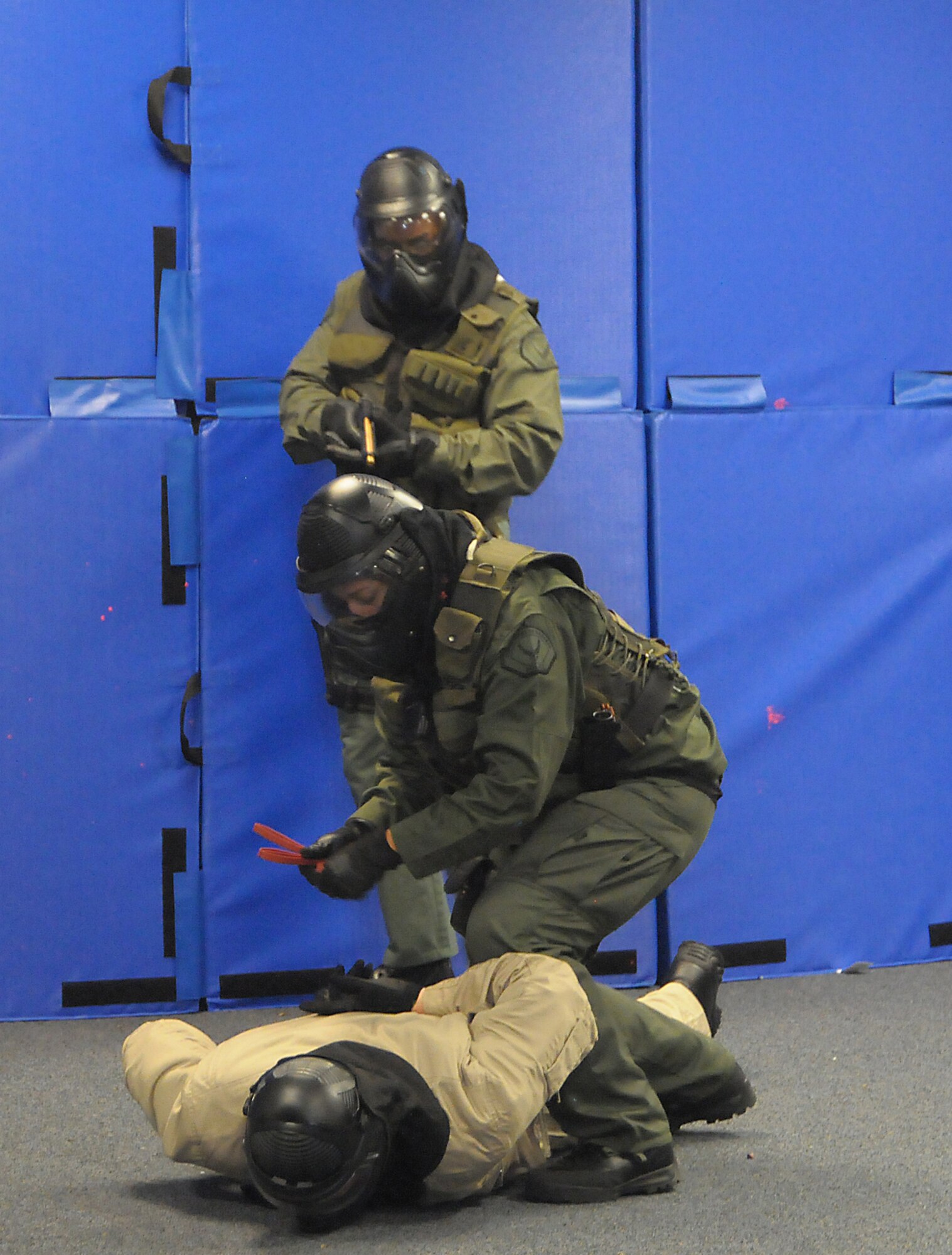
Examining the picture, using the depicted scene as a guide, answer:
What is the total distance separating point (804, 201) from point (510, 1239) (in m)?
2.37

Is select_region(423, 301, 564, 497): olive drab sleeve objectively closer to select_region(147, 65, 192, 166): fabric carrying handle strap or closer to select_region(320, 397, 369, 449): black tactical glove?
select_region(320, 397, 369, 449): black tactical glove

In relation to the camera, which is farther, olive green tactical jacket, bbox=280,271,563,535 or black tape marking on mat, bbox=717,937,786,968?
black tape marking on mat, bbox=717,937,786,968

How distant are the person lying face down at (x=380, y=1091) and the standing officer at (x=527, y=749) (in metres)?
0.11

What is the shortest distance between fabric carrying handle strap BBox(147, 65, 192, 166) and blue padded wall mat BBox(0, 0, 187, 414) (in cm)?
2

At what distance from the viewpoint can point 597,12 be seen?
3.00 meters

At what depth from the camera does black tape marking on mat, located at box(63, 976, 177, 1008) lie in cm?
284

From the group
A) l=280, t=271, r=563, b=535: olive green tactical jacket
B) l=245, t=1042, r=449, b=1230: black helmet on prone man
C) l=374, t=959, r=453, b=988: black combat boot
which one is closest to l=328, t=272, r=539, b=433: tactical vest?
l=280, t=271, r=563, b=535: olive green tactical jacket

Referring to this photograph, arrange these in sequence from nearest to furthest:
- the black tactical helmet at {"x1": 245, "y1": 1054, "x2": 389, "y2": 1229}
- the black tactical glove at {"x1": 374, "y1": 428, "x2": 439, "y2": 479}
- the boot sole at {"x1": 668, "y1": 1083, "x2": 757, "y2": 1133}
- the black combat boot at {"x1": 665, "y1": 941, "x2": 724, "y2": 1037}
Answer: the black tactical helmet at {"x1": 245, "y1": 1054, "x2": 389, "y2": 1229}, the boot sole at {"x1": 668, "y1": 1083, "x2": 757, "y2": 1133}, the black combat boot at {"x1": 665, "y1": 941, "x2": 724, "y2": 1037}, the black tactical glove at {"x1": 374, "y1": 428, "x2": 439, "y2": 479}

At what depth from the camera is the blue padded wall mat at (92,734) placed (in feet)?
9.30

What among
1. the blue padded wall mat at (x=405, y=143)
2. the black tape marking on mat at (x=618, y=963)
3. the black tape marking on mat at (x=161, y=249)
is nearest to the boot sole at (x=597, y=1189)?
the black tape marking on mat at (x=618, y=963)

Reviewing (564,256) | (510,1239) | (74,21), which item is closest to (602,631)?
(510,1239)

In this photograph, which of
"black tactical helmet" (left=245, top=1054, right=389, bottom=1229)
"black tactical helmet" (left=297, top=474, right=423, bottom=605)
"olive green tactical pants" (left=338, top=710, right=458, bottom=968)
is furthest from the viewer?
"olive green tactical pants" (left=338, top=710, right=458, bottom=968)

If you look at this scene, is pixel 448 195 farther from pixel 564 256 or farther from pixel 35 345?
pixel 35 345

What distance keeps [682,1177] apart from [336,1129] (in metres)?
0.58
